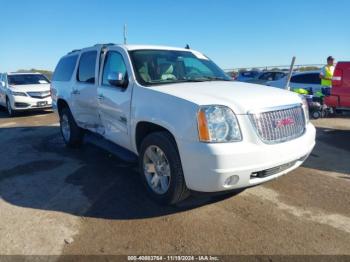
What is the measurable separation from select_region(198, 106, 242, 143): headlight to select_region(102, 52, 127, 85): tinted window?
171 centimetres

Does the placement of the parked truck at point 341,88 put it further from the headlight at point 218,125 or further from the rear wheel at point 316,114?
the headlight at point 218,125

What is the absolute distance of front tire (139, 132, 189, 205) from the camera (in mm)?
3633

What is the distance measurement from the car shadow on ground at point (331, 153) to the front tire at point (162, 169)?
2.78 m

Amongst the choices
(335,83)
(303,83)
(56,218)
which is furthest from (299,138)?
(303,83)

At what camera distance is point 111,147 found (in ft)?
17.4

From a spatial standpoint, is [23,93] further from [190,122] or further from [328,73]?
[190,122]

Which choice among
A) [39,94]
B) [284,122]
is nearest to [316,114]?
[284,122]

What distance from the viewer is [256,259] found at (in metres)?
2.97

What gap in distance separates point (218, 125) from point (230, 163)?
1.29 ft

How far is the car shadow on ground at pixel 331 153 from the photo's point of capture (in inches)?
217

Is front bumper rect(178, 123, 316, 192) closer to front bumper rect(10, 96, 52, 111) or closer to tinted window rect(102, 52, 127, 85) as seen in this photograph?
tinted window rect(102, 52, 127, 85)

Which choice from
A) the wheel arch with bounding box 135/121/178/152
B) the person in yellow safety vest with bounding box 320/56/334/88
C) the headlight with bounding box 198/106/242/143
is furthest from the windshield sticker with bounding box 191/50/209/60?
the person in yellow safety vest with bounding box 320/56/334/88

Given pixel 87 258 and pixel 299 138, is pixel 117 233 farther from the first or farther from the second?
pixel 299 138

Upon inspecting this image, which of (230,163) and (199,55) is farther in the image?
(199,55)
